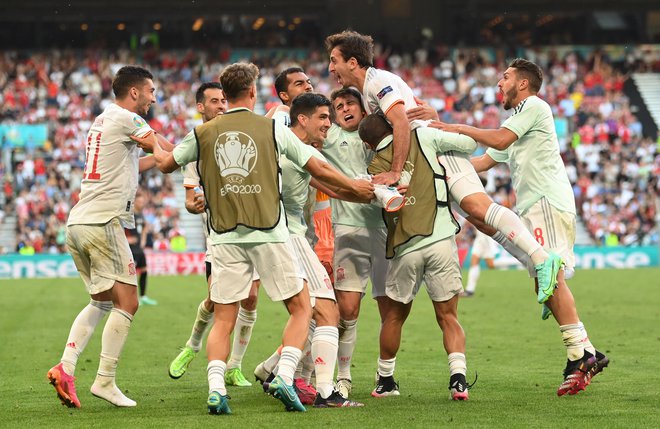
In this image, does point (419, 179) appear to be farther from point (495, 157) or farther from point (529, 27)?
point (529, 27)

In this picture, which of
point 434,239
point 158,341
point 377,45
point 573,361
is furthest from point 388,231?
point 377,45

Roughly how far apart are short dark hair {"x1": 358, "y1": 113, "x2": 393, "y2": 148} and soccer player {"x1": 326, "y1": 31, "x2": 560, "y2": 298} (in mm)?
83

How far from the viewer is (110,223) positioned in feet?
28.5

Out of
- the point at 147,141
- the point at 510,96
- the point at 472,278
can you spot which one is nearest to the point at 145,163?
the point at 147,141

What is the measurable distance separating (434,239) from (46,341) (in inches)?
292

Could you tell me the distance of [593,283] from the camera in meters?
24.4

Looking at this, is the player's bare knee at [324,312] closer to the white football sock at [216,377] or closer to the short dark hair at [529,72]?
the white football sock at [216,377]

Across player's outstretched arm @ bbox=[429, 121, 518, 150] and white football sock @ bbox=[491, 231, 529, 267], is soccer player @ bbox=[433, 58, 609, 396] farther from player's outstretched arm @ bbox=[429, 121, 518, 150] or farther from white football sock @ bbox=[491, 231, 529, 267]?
white football sock @ bbox=[491, 231, 529, 267]

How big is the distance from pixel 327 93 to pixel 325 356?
30.2 metres

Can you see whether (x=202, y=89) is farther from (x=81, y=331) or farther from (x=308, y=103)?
(x=81, y=331)

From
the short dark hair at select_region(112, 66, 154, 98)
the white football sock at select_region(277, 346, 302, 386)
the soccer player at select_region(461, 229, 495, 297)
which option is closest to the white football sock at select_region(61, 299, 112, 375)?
the short dark hair at select_region(112, 66, 154, 98)

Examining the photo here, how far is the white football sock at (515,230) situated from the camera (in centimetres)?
873

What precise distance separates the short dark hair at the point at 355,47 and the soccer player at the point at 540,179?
2.70 feet

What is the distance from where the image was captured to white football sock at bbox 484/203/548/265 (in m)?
8.73
